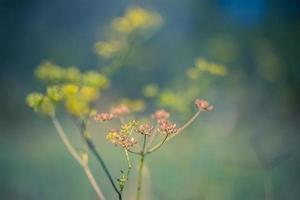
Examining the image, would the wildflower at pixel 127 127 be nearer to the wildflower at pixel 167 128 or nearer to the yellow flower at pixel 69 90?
the wildflower at pixel 167 128

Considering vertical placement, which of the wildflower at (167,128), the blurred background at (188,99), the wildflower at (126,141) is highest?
the blurred background at (188,99)

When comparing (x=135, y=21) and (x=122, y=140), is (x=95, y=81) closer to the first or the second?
(x=122, y=140)

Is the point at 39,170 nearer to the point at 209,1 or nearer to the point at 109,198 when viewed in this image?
the point at 109,198

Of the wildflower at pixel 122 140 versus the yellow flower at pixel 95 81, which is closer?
the wildflower at pixel 122 140

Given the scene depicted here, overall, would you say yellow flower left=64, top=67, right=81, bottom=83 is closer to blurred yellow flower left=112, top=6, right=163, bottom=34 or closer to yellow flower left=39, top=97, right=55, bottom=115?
yellow flower left=39, top=97, right=55, bottom=115

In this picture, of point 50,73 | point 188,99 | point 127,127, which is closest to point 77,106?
point 50,73

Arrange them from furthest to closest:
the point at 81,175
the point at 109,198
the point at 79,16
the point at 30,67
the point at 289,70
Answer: the point at 79,16 < the point at 30,67 < the point at 289,70 < the point at 81,175 < the point at 109,198

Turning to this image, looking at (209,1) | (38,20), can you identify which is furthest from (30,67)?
(209,1)

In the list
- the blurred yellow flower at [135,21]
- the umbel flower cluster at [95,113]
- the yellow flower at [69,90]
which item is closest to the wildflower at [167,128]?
the umbel flower cluster at [95,113]
